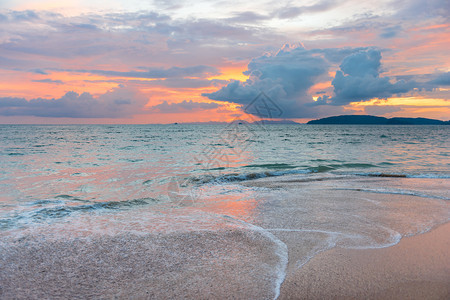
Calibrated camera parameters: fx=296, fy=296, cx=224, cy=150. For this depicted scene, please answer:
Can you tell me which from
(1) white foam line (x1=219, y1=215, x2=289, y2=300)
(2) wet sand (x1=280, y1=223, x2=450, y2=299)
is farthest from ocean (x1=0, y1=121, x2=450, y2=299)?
(2) wet sand (x1=280, y1=223, x2=450, y2=299)

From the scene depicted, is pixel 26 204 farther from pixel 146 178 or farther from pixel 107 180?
pixel 146 178

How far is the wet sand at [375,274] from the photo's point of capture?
3.27 m

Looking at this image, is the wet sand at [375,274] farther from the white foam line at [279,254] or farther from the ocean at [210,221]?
the ocean at [210,221]

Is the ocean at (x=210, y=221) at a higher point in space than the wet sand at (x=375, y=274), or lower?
lower

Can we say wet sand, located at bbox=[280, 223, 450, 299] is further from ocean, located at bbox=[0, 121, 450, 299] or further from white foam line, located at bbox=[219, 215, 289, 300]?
ocean, located at bbox=[0, 121, 450, 299]

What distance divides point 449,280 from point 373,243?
1.27 metres

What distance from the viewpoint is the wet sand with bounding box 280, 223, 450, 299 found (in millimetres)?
3270

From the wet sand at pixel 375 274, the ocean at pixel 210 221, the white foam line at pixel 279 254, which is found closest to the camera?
the wet sand at pixel 375 274

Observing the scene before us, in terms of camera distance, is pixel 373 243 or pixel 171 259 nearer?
pixel 171 259

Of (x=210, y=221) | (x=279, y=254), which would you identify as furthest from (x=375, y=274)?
(x=210, y=221)

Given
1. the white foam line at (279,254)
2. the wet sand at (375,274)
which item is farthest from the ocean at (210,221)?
the wet sand at (375,274)

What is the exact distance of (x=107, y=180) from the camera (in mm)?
11781

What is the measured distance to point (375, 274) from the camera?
3.69m

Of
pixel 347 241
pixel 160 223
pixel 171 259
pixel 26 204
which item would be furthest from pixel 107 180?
pixel 347 241
